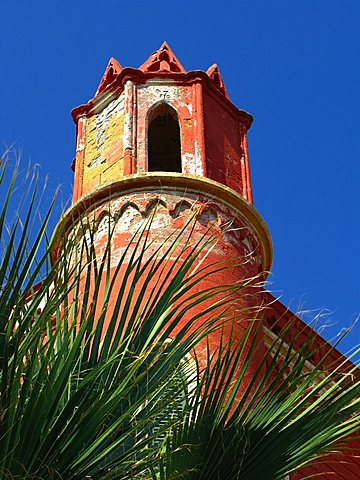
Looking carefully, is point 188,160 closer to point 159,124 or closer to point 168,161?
point 159,124

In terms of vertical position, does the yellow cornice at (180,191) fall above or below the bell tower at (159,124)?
below

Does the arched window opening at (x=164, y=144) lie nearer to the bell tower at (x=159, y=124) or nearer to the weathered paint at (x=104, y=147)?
the bell tower at (x=159, y=124)

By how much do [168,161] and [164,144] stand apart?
23 cm

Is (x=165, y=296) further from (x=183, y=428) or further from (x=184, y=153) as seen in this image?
(x=184, y=153)

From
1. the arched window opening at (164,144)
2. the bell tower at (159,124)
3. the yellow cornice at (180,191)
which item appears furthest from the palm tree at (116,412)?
the arched window opening at (164,144)

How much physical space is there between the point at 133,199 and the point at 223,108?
8.26 feet

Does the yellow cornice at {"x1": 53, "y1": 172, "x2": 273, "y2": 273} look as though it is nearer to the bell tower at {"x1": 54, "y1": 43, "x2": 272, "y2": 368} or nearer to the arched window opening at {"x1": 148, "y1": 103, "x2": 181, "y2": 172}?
the bell tower at {"x1": 54, "y1": 43, "x2": 272, "y2": 368}

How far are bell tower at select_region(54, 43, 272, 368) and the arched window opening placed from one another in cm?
1

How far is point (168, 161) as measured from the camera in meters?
11.8

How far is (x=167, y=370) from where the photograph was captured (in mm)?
4074

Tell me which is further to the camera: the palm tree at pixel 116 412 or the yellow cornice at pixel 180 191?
the yellow cornice at pixel 180 191

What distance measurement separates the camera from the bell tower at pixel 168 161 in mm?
8805

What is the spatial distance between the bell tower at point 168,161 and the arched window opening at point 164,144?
0.01 m

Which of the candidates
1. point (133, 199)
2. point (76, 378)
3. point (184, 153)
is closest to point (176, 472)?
point (76, 378)
